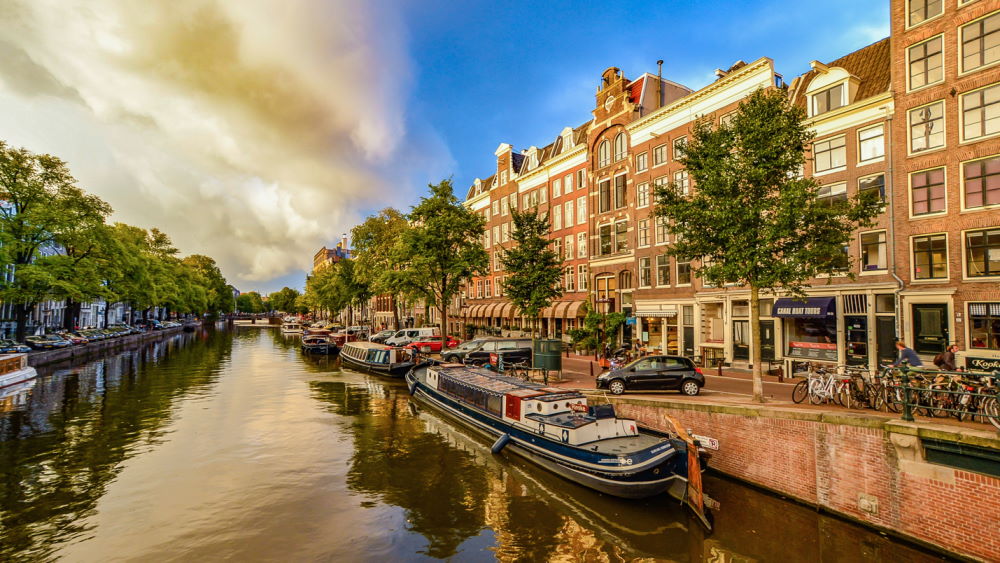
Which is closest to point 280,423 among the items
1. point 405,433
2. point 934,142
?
point 405,433

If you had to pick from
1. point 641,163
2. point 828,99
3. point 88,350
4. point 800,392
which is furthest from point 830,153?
point 88,350

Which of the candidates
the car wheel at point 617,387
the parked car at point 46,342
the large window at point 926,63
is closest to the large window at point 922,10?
the large window at point 926,63

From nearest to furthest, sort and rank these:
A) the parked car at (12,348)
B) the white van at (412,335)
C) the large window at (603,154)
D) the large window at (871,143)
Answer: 1. the large window at (871,143)
2. the parked car at (12,348)
3. the large window at (603,154)
4. the white van at (412,335)

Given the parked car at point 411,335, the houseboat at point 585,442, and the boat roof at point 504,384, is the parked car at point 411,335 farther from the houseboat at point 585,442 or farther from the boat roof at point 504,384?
the houseboat at point 585,442

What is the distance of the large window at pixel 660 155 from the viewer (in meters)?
37.4

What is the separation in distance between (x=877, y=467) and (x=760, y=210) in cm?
947

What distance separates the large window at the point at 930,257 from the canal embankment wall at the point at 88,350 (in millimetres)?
67577

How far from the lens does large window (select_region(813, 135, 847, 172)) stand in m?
26.6

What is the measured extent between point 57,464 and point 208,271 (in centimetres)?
14955

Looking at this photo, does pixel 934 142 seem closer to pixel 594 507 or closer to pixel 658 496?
pixel 658 496

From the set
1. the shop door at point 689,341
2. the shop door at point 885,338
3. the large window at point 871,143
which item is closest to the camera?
the shop door at point 885,338

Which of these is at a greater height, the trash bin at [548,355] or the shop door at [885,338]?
the shop door at [885,338]

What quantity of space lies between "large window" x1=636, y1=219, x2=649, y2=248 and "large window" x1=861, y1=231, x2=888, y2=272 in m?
15.0

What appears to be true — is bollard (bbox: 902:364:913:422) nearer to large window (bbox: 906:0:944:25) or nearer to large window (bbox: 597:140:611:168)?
large window (bbox: 906:0:944:25)
